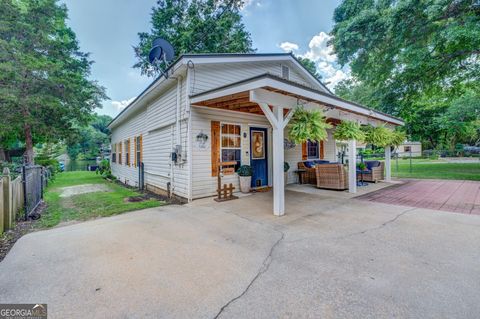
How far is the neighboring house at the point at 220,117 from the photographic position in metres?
4.43

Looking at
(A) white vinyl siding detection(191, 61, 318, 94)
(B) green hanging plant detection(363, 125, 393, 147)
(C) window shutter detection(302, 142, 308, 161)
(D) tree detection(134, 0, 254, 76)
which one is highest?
(D) tree detection(134, 0, 254, 76)

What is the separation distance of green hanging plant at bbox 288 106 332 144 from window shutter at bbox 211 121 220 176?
7.52 feet

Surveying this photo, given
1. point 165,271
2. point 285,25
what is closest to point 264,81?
point 165,271

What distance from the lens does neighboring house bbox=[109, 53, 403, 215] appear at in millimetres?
4434

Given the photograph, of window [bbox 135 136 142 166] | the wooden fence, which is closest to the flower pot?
the wooden fence

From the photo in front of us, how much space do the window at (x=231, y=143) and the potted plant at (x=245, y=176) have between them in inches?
12.4

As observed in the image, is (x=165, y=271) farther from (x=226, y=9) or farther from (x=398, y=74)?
(x=226, y=9)

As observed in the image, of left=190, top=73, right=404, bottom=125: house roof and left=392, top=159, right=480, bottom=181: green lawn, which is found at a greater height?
left=190, top=73, right=404, bottom=125: house roof

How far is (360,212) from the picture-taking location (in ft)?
15.1

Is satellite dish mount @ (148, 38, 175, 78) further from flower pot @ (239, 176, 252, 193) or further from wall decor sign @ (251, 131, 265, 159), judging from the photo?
flower pot @ (239, 176, 252, 193)

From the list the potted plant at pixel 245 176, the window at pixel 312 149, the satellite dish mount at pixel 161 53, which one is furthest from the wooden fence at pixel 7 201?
the window at pixel 312 149

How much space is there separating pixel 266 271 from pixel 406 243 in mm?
2206

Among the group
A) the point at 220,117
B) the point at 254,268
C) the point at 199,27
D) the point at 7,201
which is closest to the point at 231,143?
the point at 220,117

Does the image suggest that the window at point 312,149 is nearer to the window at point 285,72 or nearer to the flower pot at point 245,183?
the window at point 285,72
